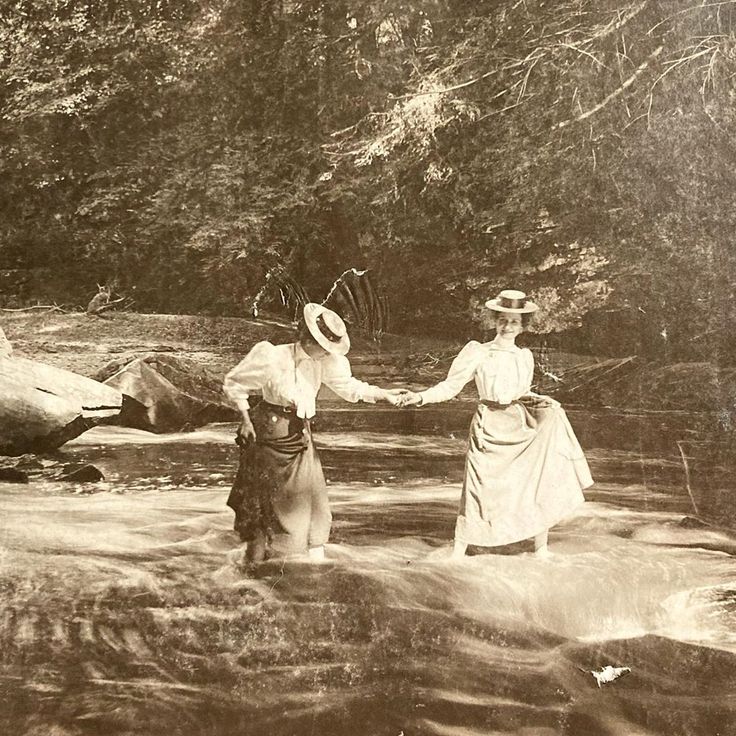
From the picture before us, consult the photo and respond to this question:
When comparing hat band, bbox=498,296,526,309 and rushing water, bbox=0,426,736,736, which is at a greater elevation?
hat band, bbox=498,296,526,309

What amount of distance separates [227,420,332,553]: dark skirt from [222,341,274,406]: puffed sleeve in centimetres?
31

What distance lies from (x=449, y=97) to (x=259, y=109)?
1216 mm

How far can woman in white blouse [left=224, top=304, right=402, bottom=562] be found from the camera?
5.31 meters

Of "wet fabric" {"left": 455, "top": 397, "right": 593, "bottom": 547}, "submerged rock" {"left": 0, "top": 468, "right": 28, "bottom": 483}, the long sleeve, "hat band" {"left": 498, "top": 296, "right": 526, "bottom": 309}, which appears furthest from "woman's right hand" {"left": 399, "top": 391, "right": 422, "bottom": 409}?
the long sleeve

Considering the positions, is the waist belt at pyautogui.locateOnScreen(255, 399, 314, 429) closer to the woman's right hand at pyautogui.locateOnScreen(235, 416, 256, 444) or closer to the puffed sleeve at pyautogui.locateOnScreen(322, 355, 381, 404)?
the woman's right hand at pyautogui.locateOnScreen(235, 416, 256, 444)

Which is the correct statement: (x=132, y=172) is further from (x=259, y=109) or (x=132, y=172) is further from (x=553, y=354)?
(x=553, y=354)

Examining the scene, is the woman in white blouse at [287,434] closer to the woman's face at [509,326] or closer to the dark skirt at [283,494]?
the dark skirt at [283,494]

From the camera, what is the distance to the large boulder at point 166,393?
549cm

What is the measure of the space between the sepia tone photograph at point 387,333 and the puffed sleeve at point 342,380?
31mm

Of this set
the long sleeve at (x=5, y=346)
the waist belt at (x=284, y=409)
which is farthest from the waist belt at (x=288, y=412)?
the long sleeve at (x=5, y=346)

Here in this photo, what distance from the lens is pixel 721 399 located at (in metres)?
5.70

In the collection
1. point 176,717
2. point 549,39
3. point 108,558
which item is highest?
point 549,39

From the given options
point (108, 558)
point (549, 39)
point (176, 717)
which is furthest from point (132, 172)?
point (176, 717)

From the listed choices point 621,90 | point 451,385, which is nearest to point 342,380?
point 451,385
